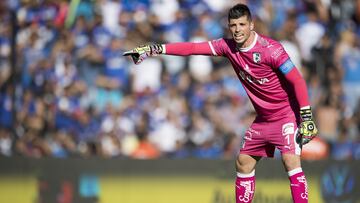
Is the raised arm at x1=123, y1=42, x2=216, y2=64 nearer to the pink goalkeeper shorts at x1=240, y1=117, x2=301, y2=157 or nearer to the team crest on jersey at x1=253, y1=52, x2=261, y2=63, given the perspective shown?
the team crest on jersey at x1=253, y1=52, x2=261, y2=63

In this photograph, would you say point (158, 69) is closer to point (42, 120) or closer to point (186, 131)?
point (186, 131)

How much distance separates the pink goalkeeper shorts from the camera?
7.49 meters

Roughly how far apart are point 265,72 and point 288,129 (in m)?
0.65

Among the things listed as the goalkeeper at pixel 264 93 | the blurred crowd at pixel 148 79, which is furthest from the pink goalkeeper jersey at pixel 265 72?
the blurred crowd at pixel 148 79

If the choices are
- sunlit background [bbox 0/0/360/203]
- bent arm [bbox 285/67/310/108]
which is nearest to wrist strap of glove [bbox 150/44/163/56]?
bent arm [bbox 285/67/310/108]

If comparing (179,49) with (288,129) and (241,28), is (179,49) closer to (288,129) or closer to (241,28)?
(241,28)

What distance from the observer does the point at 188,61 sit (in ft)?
35.7

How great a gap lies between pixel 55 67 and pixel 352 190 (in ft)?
15.0

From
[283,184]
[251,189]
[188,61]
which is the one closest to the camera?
[251,189]

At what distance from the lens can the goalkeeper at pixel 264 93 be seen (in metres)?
7.14

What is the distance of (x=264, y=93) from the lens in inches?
295

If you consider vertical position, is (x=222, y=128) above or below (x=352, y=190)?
above

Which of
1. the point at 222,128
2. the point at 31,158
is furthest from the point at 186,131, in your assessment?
the point at 31,158

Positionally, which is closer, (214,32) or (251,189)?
(251,189)
